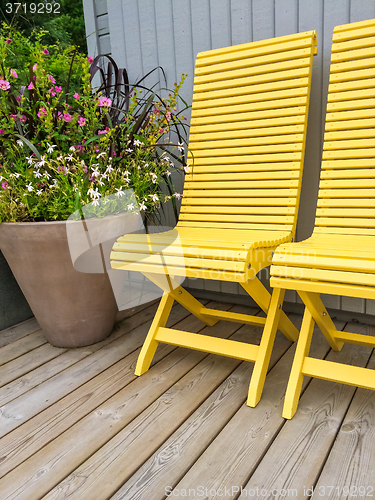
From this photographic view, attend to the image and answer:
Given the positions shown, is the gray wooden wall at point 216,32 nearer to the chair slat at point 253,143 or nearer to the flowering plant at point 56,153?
the chair slat at point 253,143

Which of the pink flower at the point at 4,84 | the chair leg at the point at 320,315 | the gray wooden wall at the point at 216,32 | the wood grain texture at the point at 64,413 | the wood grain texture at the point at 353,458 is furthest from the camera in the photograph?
the gray wooden wall at the point at 216,32

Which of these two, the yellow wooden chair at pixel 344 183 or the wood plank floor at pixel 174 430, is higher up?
the yellow wooden chair at pixel 344 183

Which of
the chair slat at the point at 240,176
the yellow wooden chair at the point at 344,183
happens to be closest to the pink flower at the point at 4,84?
the chair slat at the point at 240,176

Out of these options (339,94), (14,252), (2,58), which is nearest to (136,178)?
(14,252)

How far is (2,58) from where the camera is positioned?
179 cm

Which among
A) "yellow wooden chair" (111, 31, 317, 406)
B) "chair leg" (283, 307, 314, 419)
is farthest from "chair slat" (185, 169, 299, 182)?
"chair leg" (283, 307, 314, 419)

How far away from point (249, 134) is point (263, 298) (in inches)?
33.1

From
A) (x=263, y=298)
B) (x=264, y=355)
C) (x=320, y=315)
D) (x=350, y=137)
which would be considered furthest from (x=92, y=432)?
(x=350, y=137)

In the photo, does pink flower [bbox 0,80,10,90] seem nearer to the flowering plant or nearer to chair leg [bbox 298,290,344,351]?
the flowering plant

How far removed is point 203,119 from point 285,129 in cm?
46

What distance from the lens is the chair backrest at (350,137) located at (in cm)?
171

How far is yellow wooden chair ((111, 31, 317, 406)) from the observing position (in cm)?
Result: 162

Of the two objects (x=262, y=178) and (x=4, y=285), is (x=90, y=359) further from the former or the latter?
(x=262, y=178)

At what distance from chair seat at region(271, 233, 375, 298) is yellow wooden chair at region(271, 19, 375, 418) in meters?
0.05
